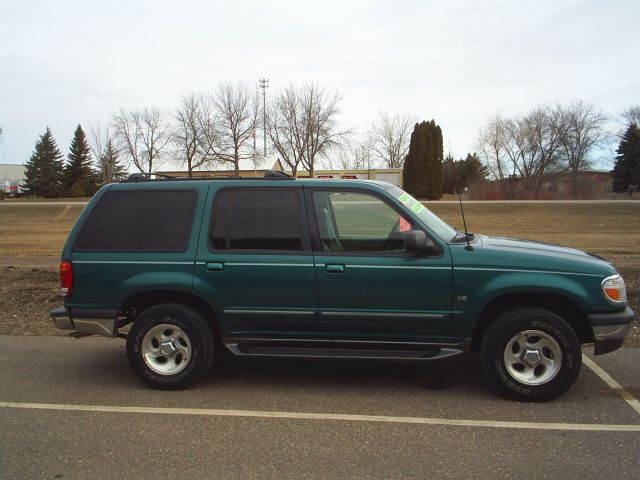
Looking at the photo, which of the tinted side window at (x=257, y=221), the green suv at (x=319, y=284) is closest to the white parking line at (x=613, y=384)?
the green suv at (x=319, y=284)


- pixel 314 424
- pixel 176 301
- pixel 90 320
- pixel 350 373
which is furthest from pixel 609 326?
pixel 90 320

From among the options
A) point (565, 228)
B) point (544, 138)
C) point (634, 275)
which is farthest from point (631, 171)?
point (634, 275)

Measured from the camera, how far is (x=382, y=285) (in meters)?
4.33

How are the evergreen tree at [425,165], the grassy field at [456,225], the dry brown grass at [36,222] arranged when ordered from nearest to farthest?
1. the grassy field at [456,225]
2. the dry brown grass at [36,222]
3. the evergreen tree at [425,165]

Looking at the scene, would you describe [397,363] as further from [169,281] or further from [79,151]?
[79,151]

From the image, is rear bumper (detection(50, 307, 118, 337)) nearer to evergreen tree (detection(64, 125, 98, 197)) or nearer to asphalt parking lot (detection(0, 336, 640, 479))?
asphalt parking lot (detection(0, 336, 640, 479))

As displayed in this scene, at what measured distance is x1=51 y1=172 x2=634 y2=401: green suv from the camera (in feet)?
13.9

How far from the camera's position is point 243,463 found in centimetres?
335

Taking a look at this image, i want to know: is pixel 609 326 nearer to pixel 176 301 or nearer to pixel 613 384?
pixel 613 384

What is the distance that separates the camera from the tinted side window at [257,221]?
15.0ft

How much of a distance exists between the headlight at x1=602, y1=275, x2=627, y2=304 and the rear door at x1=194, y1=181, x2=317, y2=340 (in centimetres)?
233

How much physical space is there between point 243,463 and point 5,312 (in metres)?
5.82

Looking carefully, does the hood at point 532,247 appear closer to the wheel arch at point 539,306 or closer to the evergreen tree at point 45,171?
the wheel arch at point 539,306

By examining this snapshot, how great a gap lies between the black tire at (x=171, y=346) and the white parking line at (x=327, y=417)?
41 cm
